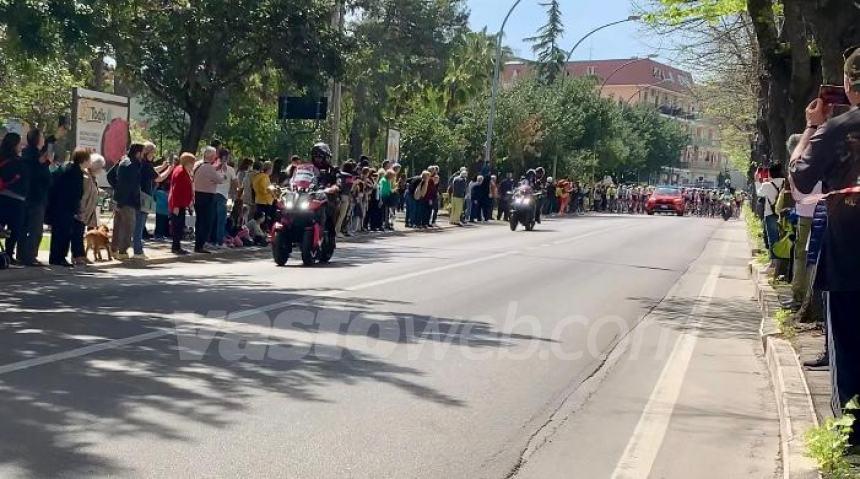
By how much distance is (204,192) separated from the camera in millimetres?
18156

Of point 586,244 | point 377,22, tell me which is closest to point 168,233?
point 586,244

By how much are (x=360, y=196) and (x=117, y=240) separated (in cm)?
994

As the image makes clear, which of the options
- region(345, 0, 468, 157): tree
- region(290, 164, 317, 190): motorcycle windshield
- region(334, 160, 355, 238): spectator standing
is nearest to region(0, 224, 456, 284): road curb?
region(334, 160, 355, 238): spectator standing

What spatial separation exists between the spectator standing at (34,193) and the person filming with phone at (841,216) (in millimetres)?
10913

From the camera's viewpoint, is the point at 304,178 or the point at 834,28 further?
the point at 304,178

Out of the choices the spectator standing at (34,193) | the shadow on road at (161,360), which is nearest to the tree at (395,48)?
the spectator standing at (34,193)

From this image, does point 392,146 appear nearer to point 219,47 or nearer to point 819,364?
point 219,47

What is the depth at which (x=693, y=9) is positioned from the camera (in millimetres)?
18500

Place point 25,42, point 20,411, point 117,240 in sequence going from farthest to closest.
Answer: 1. point 117,240
2. point 25,42
3. point 20,411

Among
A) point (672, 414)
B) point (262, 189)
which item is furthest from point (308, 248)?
point (672, 414)

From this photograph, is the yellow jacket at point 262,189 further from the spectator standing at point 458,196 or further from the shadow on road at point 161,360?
the spectator standing at point 458,196

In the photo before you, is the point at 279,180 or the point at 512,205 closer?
the point at 279,180

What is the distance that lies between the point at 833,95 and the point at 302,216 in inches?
414

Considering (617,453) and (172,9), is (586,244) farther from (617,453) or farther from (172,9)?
(617,453)
